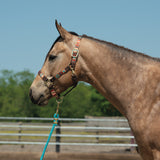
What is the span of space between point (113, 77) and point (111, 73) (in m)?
0.04

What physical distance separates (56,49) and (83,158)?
533 centimetres

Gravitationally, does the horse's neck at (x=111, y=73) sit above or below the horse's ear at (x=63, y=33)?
below

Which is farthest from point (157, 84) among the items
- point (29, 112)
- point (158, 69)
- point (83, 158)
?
point (29, 112)

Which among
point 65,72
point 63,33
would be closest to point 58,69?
point 65,72

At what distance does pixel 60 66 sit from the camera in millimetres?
2406

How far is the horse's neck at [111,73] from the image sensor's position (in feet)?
7.38

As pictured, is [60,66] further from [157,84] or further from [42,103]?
[157,84]

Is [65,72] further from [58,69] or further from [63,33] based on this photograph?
[63,33]

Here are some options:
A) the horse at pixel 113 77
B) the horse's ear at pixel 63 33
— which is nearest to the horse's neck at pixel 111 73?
the horse at pixel 113 77

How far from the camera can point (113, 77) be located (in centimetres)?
229

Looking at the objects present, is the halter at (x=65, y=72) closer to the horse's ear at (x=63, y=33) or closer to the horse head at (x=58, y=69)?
the horse head at (x=58, y=69)

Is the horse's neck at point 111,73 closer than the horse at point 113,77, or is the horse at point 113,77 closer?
the horse at point 113,77

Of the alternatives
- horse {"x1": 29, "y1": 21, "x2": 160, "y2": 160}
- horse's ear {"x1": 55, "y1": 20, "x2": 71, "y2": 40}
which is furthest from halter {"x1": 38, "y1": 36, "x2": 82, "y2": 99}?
horse's ear {"x1": 55, "y1": 20, "x2": 71, "y2": 40}

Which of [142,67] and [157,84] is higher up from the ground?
[142,67]
